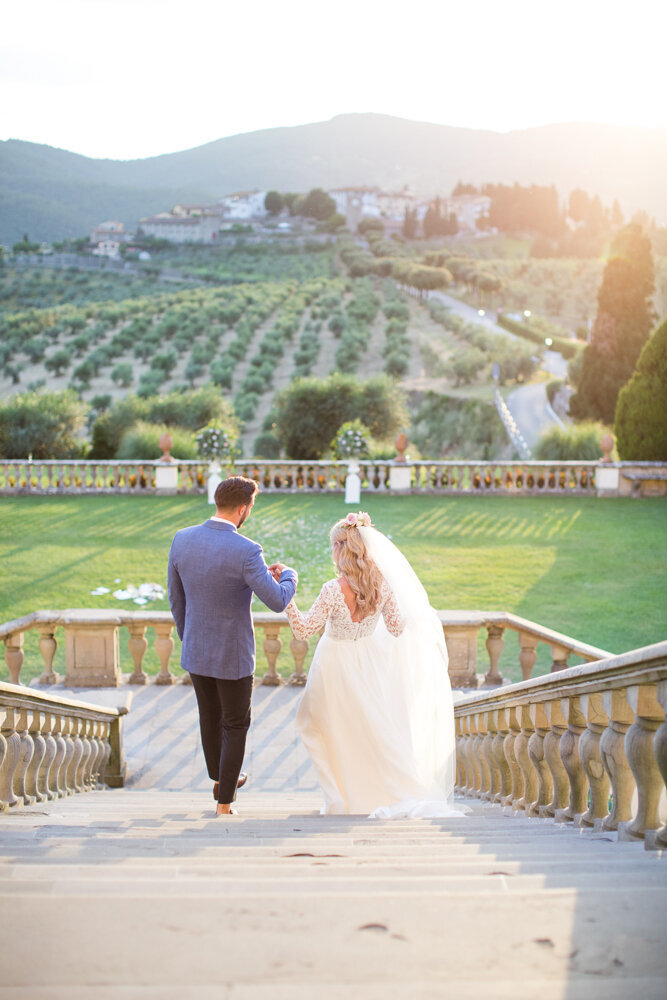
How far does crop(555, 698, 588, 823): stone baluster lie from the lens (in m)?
3.25

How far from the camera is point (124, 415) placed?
66.9 ft

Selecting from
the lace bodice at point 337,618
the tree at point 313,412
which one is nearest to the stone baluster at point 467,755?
the lace bodice at point 337,618

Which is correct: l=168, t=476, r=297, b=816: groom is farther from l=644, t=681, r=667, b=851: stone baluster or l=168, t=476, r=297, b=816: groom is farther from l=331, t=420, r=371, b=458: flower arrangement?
l=331, t=420, r=371, b=458: flower arrangement

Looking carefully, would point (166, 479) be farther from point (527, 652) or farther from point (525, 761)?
point (525, 761)

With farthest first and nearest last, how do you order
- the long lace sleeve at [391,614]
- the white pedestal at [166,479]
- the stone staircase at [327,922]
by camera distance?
the white pedestal at [166,479]
the long lace sleeve at [391,614]
the stone staircase at [327,922]

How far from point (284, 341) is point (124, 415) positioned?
32708mm

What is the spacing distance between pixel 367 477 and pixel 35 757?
12221 millimetres

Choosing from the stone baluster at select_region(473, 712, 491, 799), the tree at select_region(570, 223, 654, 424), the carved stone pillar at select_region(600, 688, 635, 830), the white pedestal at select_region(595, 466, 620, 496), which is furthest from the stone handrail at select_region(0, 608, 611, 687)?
the tree at select_region(570, 223, 654, 424)

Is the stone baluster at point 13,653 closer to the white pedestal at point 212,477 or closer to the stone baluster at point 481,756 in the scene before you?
the stone baluster at point 481,756

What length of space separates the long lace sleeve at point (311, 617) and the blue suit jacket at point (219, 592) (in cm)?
39

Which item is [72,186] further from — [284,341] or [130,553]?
[130,553]

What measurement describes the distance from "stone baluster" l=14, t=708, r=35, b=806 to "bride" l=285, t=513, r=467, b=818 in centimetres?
135

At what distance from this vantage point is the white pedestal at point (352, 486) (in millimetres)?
14992

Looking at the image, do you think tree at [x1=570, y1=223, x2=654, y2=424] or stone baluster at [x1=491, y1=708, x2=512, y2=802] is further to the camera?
tree at [x1=570, y1=223, x2=654, y2=424]
